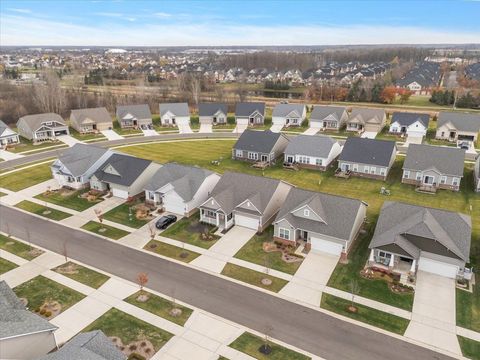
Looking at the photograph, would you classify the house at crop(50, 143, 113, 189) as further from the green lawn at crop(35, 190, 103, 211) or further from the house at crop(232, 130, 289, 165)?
the house at crop(232, 130, 289, 165)

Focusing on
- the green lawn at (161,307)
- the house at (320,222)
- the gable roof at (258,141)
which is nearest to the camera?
the green lawn at (161,307)

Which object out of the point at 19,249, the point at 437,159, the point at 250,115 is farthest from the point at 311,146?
the point at 19,249

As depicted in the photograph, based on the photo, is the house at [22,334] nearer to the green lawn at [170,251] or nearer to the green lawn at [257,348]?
the green lawn at [257,348]

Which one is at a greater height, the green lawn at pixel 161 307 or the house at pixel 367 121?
the house at pixel 367 121

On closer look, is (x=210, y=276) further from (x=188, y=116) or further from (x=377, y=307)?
(x=188, y=116)

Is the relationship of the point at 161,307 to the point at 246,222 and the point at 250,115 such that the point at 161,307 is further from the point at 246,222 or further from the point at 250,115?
the point at 250,115

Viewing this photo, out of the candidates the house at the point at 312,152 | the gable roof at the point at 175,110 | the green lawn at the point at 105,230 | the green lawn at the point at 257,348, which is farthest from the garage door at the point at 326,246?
the gable roof at the point at 175,110
